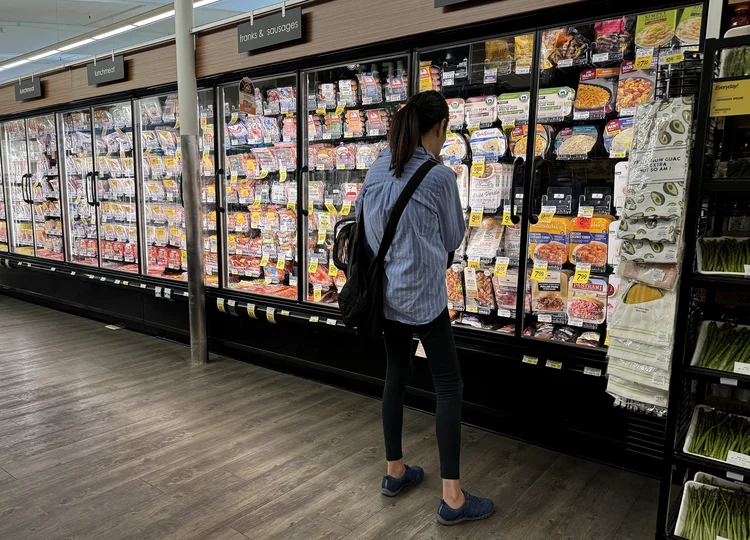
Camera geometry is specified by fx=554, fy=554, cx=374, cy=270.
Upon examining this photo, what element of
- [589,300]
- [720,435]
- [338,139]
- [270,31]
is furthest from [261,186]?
[720,435]

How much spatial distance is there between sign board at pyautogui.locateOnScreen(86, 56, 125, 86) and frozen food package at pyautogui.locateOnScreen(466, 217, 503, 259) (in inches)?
154

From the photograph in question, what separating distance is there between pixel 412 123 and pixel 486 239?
1411 millimetres

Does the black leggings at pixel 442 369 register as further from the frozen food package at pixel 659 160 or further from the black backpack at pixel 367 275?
the frozen food package at pixel 659 160

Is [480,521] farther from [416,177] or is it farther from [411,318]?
[416,177]

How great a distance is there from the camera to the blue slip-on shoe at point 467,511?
2.42 metres

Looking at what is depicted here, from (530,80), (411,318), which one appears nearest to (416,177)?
(411,318)

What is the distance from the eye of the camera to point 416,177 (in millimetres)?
2256

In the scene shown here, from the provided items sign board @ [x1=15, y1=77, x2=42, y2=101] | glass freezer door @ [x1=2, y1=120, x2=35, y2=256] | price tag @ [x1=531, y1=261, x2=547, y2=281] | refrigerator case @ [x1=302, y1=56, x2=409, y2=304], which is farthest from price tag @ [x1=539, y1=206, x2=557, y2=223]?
glass freezer door @ [x1=2, y1=120, x2=35, y2=256]

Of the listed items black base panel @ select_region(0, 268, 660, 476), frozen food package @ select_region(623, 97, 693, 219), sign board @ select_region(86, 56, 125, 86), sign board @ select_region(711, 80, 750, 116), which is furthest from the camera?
sign board @ select_region(86, 56, 125, 86)

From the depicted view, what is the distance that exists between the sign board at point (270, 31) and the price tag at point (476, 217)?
179cm

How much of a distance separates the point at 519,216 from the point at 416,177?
3.98 feet

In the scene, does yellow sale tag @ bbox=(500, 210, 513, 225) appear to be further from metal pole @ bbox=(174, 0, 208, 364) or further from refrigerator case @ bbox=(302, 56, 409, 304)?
metal pole @ bbox=(174, 0, 208, 364)

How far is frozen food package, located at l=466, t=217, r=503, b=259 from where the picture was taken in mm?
3469

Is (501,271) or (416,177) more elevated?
(416,177)
